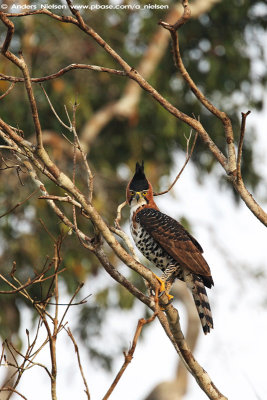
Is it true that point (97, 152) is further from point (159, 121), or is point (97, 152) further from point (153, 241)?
point (153, 241)

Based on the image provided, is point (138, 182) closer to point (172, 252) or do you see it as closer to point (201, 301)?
point (172, 252)

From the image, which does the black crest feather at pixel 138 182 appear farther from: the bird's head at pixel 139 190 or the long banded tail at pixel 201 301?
the long banded tail at pixel 201 301

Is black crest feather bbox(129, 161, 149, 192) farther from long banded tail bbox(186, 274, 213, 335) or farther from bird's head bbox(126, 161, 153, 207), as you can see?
long banded tail bbox(186, 274, 213, 335)

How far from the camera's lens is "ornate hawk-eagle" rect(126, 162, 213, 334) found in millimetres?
4574

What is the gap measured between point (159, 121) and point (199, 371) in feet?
26.3

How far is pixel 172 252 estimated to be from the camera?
476cm

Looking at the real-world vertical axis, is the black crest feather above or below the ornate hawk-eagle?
above

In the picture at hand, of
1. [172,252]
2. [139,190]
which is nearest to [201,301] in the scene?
[172,252]

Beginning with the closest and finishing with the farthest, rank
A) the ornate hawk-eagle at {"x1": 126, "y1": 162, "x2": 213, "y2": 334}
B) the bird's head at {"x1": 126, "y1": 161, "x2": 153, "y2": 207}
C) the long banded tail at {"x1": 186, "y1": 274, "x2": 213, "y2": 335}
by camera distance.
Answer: the long banded tail at {"x1": 186, "y1": 274, "x2": 213, "y2": 335}, the ornate hawk-eagle at {"x1": 126, "y1": 162, "x2": 213, "y2": 334}, the bird's head at {"x1": 126, "y1": 161, "x2": 153, "y2": 207}

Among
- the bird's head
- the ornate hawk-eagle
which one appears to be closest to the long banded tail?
the ornate hawk-eagle

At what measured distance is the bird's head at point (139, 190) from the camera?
5.39 metres

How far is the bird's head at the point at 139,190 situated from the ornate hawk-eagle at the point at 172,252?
0.10 meters

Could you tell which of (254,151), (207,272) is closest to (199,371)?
(207,272)

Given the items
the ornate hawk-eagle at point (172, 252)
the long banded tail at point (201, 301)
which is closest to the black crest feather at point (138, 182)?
the ornate hawk-eagle at point (172, 252)
